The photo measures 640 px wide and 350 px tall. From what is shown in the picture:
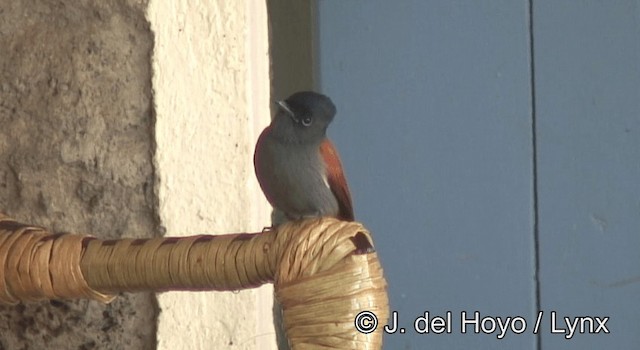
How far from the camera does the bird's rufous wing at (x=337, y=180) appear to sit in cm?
107

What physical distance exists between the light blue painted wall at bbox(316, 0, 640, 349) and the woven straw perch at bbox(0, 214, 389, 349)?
564 mm

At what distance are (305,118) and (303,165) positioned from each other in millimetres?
54

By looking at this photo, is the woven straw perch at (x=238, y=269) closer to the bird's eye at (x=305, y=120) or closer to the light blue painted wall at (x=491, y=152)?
the bird's eye at (x=305, y=120)

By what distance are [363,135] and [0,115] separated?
1.64 ft

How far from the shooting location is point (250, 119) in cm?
128

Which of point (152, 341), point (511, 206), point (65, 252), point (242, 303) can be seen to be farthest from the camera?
point (511, 206)

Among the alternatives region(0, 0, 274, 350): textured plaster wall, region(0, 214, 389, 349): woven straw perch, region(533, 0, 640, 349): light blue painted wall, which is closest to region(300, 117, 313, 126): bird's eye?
region(0, 0, 274, 350): textured plaster wall

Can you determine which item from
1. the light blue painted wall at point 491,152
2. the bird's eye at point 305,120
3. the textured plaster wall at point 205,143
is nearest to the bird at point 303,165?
the bird's eye at point 305,120

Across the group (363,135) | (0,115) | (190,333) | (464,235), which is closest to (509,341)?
(464,235)

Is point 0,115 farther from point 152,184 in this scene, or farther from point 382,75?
point 382,75

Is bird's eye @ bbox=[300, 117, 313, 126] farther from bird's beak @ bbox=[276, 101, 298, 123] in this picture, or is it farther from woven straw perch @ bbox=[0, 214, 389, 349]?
woven straw perch @ bbox=[0, 214, 389, 349]

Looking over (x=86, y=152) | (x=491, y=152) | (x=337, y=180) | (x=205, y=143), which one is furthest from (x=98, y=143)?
(x=491, y=152)

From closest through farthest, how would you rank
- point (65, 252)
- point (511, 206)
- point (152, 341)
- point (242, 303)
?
point (65, 252) → point (152, 341) → point (242, 303) → point (511, 206)

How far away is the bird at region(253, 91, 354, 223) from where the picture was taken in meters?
1.06
